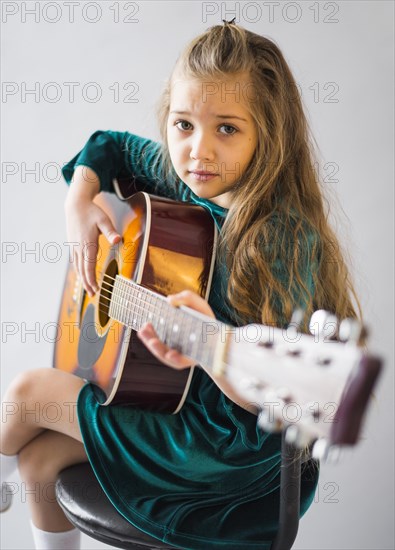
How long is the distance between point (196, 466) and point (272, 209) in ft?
1.10

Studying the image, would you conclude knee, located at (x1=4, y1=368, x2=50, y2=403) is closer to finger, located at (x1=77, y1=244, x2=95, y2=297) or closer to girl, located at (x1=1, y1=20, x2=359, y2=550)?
girl, located at (x1=1, y1=20, x2=359, y2=550)

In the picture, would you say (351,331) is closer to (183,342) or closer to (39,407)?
(183,342)

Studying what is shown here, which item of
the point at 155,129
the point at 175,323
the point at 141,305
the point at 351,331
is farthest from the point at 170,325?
the point at 155,129

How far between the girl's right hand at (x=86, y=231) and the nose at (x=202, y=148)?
0.21 m

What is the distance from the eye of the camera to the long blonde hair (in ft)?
2.93

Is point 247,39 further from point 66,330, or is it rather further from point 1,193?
point 1,193

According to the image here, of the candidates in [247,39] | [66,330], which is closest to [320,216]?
[247,39]

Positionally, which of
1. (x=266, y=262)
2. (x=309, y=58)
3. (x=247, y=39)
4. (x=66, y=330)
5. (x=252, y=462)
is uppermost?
(x=309, y=58)

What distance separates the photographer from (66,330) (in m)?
1.21

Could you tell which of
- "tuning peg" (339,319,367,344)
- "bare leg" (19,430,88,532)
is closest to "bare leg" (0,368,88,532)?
"bare leg" (19,430,88,532)

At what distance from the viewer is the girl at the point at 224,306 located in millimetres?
877

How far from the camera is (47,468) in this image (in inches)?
39.5

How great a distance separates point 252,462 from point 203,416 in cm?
9

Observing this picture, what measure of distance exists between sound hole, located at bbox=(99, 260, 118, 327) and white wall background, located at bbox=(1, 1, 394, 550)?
0.50 meters
